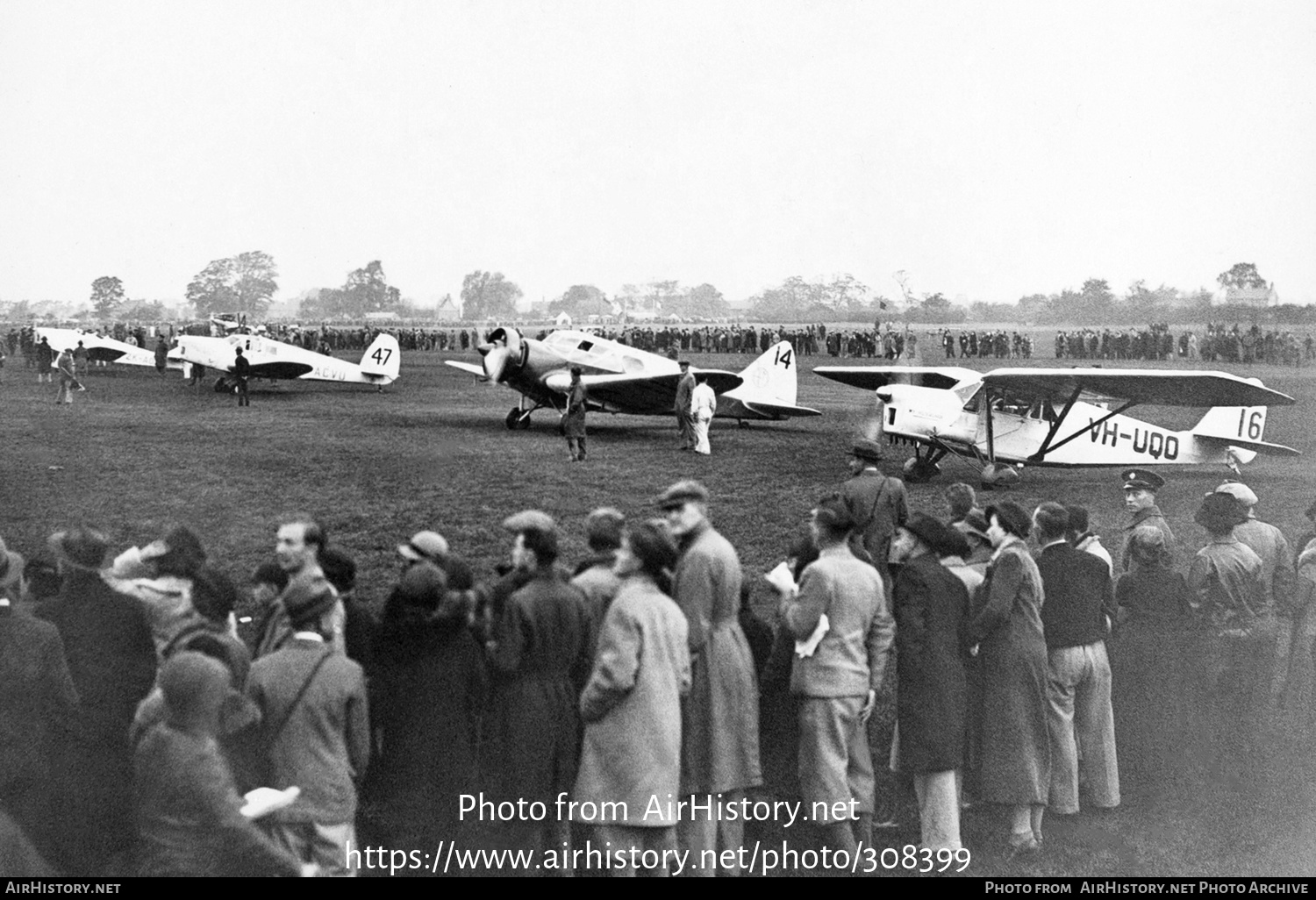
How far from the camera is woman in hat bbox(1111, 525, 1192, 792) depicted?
232 inches

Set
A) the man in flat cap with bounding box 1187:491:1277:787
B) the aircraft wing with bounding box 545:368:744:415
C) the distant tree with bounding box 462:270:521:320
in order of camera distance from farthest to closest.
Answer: the aircraft wing with bounding box 545:368:744:415 < the distant tree with bounding box 462:270:521:320 < the man in flat cap with bounding box 1187:491:1277:787

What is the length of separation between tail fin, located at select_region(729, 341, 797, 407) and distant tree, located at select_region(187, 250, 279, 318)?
228 inches

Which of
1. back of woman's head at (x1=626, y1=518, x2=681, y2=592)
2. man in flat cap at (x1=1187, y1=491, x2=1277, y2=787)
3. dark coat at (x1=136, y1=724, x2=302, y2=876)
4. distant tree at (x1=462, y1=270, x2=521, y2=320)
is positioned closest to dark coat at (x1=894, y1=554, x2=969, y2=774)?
back of woman's head at (x1=626, y1=518, x2=681, y2=592)

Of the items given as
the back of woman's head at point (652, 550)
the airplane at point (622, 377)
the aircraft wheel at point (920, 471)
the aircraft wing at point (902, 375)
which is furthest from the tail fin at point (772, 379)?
the back of woman's head at point (652, 550)

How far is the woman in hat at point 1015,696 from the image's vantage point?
5.39 meters

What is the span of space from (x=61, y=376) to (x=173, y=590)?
15.9 feet

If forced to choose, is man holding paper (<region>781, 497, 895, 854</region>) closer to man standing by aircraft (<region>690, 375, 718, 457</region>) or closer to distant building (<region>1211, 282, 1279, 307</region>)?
distant building (<region>1211, 282, 1279, 307</region>)

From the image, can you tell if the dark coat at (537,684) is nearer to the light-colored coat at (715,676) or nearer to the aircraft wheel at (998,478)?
the light-colored coat at (715,676)

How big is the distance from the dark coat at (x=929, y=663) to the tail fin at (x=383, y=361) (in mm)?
6052

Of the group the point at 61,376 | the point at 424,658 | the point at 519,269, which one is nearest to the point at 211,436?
the point at 61,376

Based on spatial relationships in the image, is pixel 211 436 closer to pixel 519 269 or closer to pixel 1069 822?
pixel 519 269

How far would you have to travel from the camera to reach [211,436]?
8.36 meters

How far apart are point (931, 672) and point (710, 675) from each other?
113 centimetres

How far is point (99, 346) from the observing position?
368 inches
